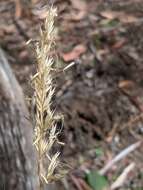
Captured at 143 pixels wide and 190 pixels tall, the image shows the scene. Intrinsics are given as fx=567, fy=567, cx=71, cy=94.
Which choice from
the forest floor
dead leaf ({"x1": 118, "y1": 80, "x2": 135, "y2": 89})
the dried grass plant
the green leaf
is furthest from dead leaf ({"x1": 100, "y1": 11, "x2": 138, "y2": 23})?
the dried grass plant

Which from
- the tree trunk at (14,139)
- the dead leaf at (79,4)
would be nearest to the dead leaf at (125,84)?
the dead leaf at (79,4)

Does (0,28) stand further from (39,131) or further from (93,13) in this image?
(39,131)

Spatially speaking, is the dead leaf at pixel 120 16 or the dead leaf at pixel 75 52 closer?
the dead leaf at pixel 75 52

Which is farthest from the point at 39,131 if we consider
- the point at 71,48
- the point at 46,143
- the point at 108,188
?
the point at 71,48

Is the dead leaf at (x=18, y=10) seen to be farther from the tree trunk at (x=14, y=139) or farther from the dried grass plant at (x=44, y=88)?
the dried grass plant at (x=44, y=88)

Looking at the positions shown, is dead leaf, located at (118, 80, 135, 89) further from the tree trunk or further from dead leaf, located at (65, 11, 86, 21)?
the tree trunk

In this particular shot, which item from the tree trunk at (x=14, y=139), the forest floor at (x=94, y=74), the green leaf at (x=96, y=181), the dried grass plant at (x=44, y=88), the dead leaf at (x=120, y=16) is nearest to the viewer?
the dried grass plant at (x=44, y=88)
